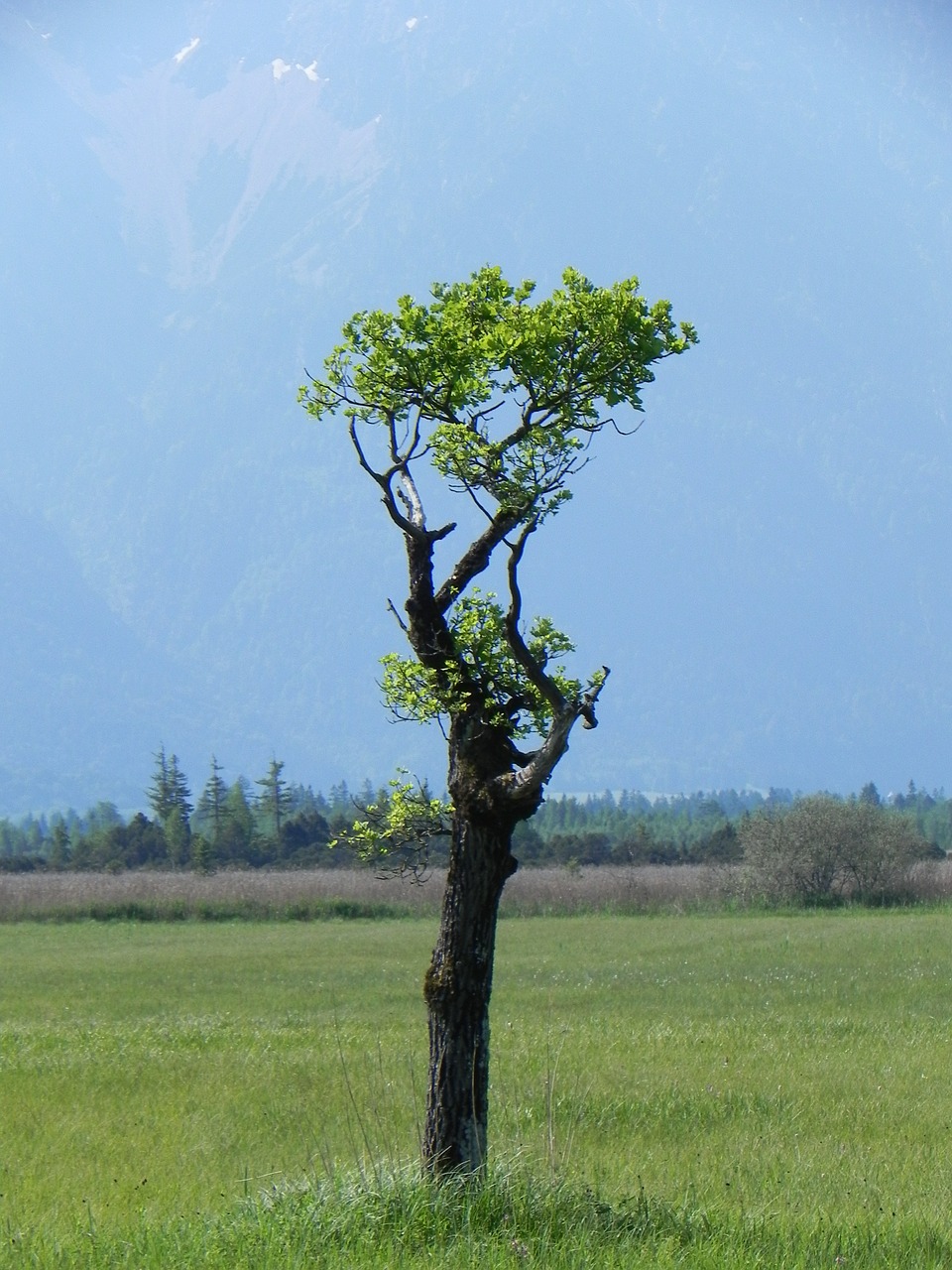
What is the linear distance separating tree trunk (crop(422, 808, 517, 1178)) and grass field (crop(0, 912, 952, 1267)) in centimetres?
32

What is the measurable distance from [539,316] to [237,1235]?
17.2 feet

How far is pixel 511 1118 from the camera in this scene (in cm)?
1258

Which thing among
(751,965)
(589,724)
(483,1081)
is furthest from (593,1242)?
(751,965)

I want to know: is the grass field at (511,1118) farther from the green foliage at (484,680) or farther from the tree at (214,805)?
the tree at (214,805)

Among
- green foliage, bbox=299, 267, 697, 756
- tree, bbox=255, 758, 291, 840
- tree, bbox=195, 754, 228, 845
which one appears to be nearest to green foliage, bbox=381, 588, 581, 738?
green foliage, bbox=299, 267, 697, 756

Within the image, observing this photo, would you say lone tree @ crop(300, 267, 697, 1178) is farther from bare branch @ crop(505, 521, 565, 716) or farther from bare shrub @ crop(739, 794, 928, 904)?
bare shrub @ crop(739, 794, 928, 904)

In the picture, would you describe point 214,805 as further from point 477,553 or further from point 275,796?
point 477,553

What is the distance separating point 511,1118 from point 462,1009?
524 centimetres

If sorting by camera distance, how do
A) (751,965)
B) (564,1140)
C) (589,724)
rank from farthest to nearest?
1. (751,965)
2. (564,1140)
3. (589,724)

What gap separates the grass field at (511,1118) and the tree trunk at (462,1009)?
325mm

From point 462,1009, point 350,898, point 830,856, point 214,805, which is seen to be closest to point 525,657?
point 462,1009

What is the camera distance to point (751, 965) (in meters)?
32.6

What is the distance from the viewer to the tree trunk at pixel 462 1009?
25.8 feet

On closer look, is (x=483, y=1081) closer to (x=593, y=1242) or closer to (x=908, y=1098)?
(x=593, y=1242)
